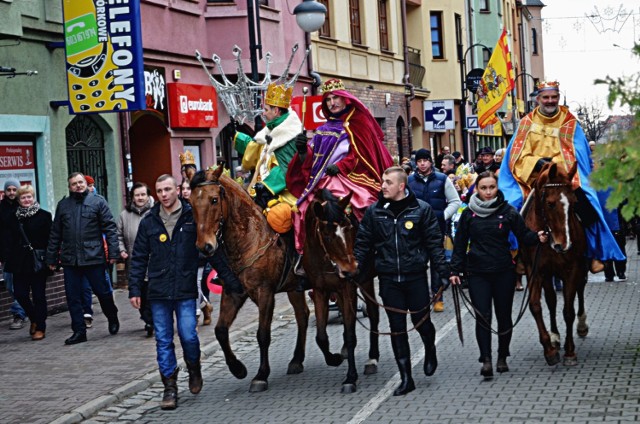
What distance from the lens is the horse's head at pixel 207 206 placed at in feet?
33.1

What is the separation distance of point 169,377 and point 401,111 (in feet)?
95.9

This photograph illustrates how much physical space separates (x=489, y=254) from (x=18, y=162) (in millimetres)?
9206

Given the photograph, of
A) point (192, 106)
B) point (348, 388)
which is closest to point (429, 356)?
point (348, 388)

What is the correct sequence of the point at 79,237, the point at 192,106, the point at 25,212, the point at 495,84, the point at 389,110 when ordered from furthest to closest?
the point at 389,110, the point at 495,84, the point at 192,106, the point at 25,212, the point at 79,237

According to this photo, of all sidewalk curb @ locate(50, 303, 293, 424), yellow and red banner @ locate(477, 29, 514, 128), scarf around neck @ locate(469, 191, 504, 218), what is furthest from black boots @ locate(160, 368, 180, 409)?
yellow and red banner @ locate(477, 29, 514, 128)

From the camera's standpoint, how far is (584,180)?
11609mm

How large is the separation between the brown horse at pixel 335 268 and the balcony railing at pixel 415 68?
30931mm

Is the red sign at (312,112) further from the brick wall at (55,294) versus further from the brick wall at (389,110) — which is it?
the brick wall at (389,110)

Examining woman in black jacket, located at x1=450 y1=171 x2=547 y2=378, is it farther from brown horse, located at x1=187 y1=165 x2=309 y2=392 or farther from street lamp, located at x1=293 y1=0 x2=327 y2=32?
street lamp, located at x1=293 y1=0 x2=327 y2=32

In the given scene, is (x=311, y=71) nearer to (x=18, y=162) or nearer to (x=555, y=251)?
(x=18, y=162)

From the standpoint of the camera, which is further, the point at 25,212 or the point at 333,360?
the point at 25,212

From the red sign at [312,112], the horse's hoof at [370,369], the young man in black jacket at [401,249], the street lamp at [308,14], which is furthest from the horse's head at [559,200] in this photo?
the red sign at [312,112]

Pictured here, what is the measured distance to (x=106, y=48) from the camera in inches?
704

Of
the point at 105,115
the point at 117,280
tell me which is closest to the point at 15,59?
the point at 105,115
